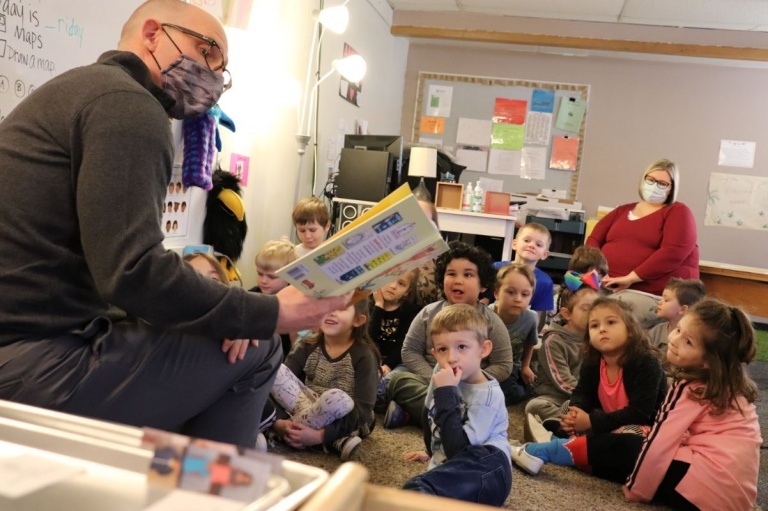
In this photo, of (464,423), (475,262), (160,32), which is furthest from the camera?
(475,262)

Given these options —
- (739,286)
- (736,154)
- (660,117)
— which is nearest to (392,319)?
(739,286)

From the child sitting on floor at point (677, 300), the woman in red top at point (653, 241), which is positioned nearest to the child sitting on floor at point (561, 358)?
the child sitting on floor at point (677, 300)

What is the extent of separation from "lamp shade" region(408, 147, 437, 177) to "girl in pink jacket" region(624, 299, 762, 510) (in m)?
2.66

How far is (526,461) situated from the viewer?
6.40 feet

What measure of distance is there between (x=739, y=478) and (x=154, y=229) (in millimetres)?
1554

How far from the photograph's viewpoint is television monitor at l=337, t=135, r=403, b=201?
416 centimetres

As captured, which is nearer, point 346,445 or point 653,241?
point 346,445

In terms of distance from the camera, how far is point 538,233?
10.8ft

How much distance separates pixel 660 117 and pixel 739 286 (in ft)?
6.38

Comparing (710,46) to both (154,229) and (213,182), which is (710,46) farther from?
(154,229)

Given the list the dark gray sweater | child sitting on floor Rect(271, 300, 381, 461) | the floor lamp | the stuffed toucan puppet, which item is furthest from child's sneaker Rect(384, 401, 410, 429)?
the floor lamp

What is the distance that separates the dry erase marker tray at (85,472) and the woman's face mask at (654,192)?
3367 millimetres

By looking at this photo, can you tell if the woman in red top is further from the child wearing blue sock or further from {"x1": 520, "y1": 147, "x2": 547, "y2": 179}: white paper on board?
{"x1": 520, "y1": 147, "x2": 547, "y2": 179}: white paper on board

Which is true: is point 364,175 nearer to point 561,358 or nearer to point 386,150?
point 386,150
